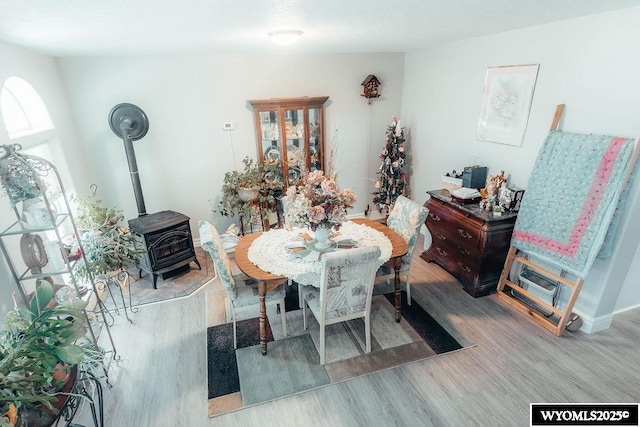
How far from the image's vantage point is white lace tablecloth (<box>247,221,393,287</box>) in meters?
2.55

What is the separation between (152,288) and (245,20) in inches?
118

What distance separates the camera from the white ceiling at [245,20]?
1.79 metres

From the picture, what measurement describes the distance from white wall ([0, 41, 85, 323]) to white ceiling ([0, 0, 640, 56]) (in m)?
0.12

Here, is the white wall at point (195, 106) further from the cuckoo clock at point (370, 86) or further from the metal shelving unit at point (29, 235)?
the metal shelving unit at point (29, 235)

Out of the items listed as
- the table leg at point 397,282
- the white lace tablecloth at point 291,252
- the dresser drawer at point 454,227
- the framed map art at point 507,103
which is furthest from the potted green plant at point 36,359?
the framed map art at point 507,103

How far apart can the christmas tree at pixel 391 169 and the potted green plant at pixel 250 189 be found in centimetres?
150

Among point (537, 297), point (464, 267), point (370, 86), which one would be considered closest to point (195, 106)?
point (370, 86)

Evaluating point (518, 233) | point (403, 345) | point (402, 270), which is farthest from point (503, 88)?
point (403, 345)

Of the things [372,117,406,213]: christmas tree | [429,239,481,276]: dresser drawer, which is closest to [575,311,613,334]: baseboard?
[429,239,481,276]: dresser drawer

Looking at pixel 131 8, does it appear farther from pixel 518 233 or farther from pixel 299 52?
pixel 518 233

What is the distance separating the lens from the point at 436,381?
2.43 m

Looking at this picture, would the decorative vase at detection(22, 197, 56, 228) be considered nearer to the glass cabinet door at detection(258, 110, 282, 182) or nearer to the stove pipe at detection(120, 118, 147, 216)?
the stove pipe at detection(120, 118, 147, 216)

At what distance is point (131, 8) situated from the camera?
1.75 m

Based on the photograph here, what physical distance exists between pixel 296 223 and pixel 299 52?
8.50 ft
